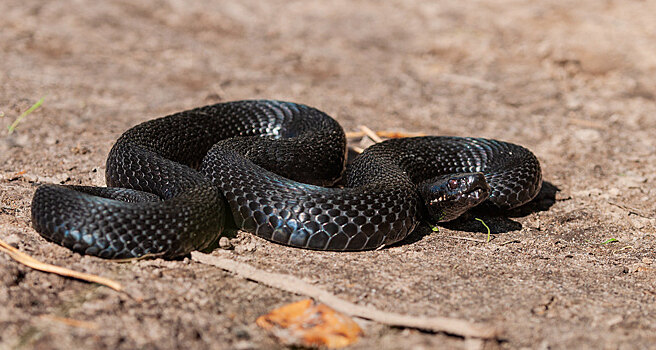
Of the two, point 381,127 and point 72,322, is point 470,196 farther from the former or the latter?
point 72,322

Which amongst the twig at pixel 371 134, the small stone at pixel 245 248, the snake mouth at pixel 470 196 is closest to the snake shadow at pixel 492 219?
the snake mouth at pixel 470 196

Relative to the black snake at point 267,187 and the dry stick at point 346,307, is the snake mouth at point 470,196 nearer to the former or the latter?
the black snake at point 267,187

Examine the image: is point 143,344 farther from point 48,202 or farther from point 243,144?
point 243,144

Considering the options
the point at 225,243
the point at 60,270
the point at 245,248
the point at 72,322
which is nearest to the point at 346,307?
the point at 245,248

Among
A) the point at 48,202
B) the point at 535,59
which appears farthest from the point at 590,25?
the point at 48,202

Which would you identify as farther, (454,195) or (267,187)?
(454,195)

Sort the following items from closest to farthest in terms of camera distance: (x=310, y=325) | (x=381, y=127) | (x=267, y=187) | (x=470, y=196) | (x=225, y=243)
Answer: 1. (x=310, y=325)
2. (x=225, y=243)
3. (x=267, y=187)
4. (x=470, y=196)
5. (x=381, y=127)
